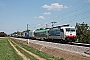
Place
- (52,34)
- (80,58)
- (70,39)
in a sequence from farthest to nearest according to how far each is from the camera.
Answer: (52,34)
(70,39)
(80,58)

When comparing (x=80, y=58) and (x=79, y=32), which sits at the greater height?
(x=79, y=32)

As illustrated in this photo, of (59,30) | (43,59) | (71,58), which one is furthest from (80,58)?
(59,30)

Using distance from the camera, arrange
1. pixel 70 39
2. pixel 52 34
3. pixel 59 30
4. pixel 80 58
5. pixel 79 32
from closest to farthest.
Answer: pixel 80 58, pixel 70 39, pixel 59 30, pixel 52 34, pixel 79 32

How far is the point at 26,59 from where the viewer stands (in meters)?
22.9

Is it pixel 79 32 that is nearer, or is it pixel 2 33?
pixel 79 32

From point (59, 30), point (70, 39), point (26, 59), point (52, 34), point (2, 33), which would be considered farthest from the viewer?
point (2, 33)

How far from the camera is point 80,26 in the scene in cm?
6812

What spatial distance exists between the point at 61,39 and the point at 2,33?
14323 centimetres

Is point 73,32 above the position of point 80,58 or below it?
above

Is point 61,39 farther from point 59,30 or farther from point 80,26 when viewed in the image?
point 80,26

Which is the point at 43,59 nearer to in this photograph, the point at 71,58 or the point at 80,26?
the point at 71,58

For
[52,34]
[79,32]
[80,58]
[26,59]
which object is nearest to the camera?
[80,58]

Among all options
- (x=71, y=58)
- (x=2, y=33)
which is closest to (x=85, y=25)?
(x=71, y=58)

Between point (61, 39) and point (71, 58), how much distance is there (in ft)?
77.0
